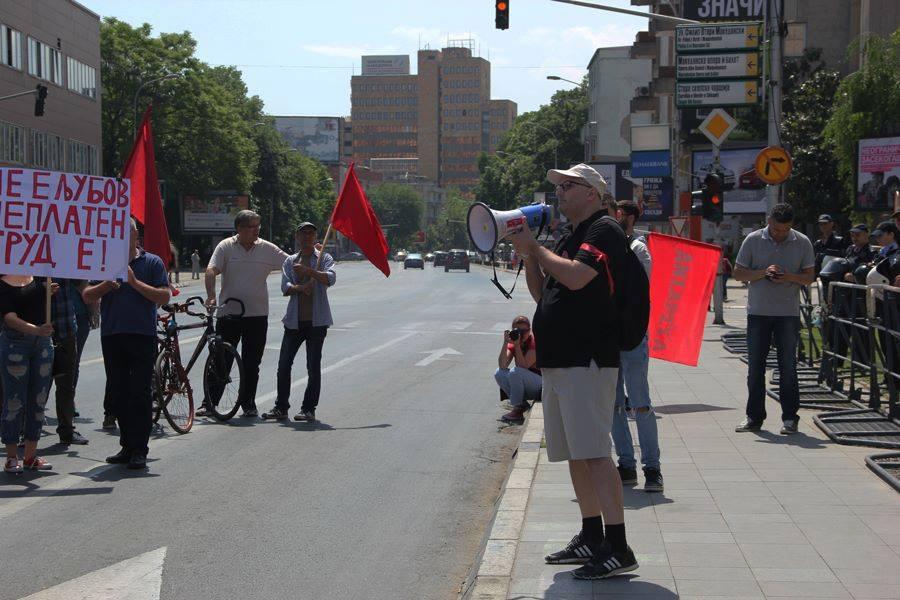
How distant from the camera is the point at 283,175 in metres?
105

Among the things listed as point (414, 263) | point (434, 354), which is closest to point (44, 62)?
point (434, 354)

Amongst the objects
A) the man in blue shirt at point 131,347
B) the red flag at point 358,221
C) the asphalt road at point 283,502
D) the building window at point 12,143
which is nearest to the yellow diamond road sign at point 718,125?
the asphalt road at point 283,502

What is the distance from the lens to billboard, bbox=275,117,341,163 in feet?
539

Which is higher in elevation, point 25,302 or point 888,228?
point 888,228

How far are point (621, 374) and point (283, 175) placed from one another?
98.9 meters

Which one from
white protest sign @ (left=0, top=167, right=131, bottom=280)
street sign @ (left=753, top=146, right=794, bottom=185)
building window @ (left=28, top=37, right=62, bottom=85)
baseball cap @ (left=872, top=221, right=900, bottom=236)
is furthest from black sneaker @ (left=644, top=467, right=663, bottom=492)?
building window @ (left=28, top=37, right=62, bottom=85)

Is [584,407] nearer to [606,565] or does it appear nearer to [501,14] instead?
[606,565]

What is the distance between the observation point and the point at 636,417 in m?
8.05

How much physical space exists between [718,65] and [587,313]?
54.2 feet

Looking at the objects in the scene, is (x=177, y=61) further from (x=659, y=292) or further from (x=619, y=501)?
(x=619, y=501)

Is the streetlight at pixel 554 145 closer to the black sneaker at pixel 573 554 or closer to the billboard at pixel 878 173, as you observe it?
the billboard at pixel 878 173

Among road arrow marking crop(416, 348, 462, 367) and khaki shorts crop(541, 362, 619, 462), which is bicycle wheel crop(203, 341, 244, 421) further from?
road arrow marking crop(416, 348, 462, 367)

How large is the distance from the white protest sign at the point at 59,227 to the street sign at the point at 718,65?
555 inches

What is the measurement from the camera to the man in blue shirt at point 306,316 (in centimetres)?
1174
